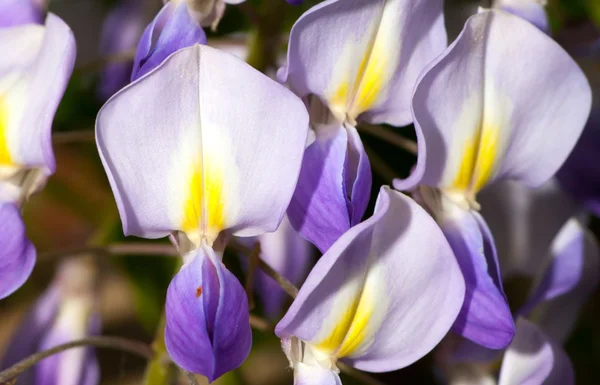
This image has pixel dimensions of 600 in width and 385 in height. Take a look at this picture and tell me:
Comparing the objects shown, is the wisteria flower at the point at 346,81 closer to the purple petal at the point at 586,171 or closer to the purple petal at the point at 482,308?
the purple petal at the point at 482,308

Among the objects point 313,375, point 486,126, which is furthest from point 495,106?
point 313,375

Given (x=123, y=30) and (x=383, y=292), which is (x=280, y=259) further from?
(x=123, y=30)

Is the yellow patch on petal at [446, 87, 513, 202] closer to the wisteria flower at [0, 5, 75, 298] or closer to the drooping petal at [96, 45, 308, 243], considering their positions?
the drooping petal at [96, 45, 308, 243]

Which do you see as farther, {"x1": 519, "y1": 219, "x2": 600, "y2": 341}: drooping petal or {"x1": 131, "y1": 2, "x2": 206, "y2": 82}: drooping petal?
{"x1": 519, "y1": 219, "x2": 600, "y2": 341}: drooping petal

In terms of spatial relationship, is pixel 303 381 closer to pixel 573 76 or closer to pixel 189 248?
pixel 189 248

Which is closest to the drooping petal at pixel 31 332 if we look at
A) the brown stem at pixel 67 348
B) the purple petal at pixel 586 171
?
the brown stem at pixel 67 348

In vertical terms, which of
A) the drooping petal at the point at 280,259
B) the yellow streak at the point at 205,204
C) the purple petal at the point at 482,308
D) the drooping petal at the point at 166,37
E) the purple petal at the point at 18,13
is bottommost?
the drooping petal at the point at 280,259

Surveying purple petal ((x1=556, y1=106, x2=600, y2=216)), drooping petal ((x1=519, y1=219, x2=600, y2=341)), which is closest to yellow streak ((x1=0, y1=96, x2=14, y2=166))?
drooping petal ((x1=519, y1=219, x2=600, y2=341))
